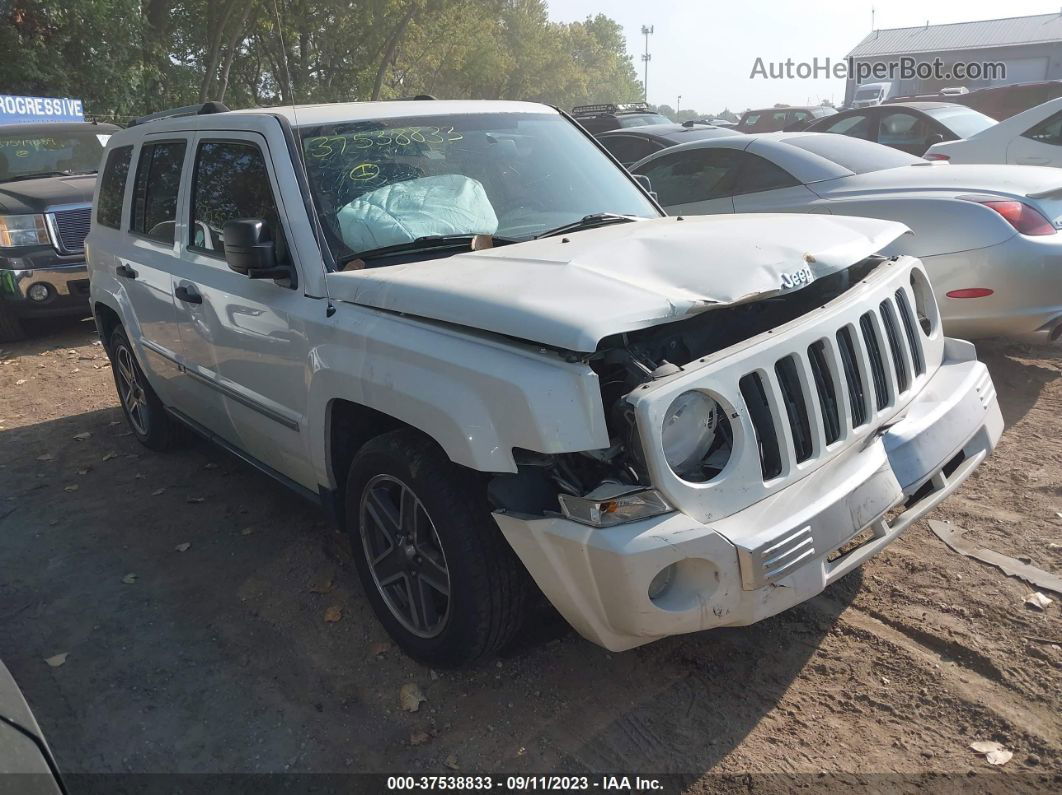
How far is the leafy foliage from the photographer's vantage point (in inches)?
734

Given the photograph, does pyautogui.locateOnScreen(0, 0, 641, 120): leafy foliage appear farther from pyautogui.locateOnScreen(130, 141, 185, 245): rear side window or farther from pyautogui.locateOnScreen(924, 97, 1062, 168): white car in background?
pyautogui.locateOnScreen(130, 141, 185, 245): rear side window

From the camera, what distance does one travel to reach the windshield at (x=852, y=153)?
6.43m

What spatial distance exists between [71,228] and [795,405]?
8.16 meters

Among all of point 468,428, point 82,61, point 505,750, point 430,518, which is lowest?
point 505,750

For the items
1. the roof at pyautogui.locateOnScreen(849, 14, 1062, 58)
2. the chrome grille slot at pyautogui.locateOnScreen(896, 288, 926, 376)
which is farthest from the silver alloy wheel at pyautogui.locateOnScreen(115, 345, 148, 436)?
the roof at pyautogui.locateOnScreen(849, 14, 1062, 58)

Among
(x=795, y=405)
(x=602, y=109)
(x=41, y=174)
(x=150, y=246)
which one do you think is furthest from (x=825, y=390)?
(x=602, y=109)

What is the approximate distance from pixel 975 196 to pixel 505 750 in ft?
14.5

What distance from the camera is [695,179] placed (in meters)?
7.24

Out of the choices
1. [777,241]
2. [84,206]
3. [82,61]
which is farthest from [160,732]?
[82,61]

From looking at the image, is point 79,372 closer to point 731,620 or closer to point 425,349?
point 425,349

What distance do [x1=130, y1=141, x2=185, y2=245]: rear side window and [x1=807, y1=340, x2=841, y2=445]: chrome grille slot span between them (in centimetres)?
311

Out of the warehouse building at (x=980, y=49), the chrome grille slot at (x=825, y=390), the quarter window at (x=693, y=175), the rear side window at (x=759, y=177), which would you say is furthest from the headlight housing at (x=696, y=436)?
the warehouse building at (x=980, y=49)

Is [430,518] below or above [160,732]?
above

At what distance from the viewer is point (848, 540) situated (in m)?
2.58
